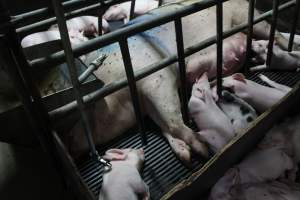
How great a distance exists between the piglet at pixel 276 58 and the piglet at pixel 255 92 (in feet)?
0.79

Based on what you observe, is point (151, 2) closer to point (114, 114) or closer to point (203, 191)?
point (114, 114)

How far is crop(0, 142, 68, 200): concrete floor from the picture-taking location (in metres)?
1.58

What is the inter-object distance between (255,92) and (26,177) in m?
1.36

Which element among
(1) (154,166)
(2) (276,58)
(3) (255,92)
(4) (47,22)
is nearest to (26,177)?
(1) (154,166)

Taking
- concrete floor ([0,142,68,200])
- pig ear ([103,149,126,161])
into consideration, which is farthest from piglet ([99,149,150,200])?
concrete floor ([0,142,68,200])

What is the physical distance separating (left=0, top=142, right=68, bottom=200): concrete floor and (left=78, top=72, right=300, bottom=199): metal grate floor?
0.16 m

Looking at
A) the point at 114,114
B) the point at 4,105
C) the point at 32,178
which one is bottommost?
the point at 32,178

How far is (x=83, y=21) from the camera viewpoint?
8.98 ft

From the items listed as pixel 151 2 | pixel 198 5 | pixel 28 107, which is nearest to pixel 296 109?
pixel 198 5

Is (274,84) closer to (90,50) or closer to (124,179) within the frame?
(124,179)

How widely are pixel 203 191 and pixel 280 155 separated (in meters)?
0.45

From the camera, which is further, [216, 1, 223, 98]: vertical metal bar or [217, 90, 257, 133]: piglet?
[217, 90, 257, 133]: piglet

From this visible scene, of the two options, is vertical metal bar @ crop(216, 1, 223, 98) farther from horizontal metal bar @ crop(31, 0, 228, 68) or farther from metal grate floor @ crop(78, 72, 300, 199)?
metal grate floor @ crop(78, 72, 300, 199)

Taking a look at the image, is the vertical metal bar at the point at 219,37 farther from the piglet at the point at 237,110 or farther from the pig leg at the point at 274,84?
the pig leg at the point at 274,84
